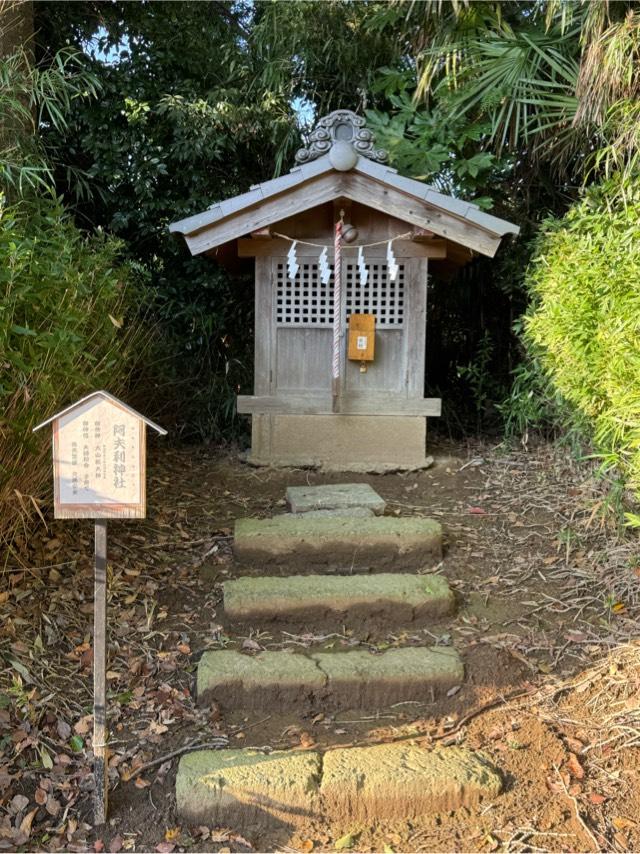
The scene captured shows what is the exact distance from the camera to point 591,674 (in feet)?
10.5

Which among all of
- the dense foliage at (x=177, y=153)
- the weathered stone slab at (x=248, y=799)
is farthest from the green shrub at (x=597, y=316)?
the dense foliage at (x=177, y=153)

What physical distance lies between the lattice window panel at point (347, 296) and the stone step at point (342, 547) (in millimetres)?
2469

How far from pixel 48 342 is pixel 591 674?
3.05m

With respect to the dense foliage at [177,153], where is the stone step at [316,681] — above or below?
below

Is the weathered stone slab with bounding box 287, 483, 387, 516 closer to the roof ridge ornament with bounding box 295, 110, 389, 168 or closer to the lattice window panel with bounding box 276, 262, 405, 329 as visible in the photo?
the lattice window panel with bounding box 276, 262, 405, 329

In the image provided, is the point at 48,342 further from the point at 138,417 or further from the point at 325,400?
the point at 325,400

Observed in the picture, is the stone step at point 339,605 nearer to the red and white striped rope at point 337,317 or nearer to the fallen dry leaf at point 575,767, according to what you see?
the fallen dry leaf at point 575,767

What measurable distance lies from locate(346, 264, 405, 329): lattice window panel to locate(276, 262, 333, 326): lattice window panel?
0.64 ft

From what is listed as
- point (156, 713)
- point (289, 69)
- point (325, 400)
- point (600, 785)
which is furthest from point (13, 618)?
point (289, 69)

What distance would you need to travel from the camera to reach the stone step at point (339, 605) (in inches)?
145

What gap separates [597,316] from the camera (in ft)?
14.6

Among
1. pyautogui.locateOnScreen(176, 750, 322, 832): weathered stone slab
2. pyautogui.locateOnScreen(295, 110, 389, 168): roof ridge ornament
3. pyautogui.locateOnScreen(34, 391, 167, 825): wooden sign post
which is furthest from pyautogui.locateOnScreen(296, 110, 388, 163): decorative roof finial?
pyautogui.locateOnScreen(176, 750, 322, 832): weathered stone slab

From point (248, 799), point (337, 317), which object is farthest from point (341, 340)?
point (248, 799)

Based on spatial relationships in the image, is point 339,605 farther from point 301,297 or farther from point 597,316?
point 301,297
